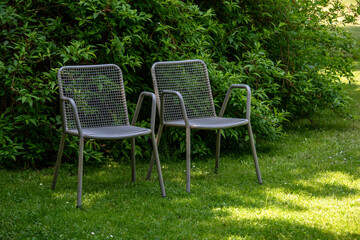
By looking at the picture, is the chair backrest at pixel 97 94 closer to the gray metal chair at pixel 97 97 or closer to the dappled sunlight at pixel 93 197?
the gray metal chair at pixel 97 97

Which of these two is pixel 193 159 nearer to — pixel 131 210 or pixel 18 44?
pixel 131 210

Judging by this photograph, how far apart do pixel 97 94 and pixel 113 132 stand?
1.88 feet

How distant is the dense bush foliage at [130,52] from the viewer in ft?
14.5

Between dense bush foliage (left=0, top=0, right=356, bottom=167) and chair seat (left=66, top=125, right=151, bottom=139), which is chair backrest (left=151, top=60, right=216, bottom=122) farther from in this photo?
chair seat (left=66, top=125, right=151, bottom=139)

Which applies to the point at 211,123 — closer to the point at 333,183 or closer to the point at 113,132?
the point at 113,132

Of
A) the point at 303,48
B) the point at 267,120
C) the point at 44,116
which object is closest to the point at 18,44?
the point at 44,116

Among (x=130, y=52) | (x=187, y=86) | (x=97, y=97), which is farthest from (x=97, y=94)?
(x=187, y=86)

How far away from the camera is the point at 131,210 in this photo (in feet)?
11.4

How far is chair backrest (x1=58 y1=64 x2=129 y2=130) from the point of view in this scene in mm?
4102

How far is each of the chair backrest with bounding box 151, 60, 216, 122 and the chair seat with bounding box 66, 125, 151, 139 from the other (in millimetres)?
606

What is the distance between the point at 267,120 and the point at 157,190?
5.22ft

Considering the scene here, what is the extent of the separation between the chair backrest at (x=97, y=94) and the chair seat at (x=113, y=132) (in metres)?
0.22

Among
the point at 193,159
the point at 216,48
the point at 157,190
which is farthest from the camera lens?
the point at 216,48

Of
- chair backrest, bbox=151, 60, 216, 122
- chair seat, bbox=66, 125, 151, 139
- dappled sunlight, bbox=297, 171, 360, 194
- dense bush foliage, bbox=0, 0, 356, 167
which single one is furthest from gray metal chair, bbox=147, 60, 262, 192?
dappled sunlight, bbox=297, 171, 360, 194
